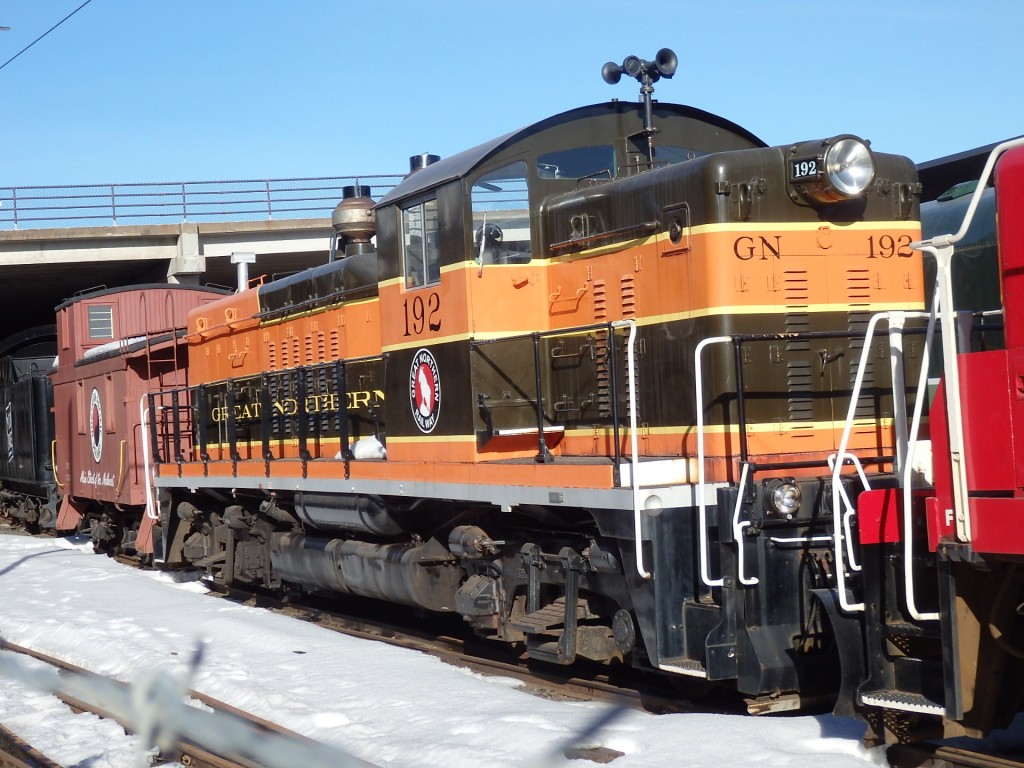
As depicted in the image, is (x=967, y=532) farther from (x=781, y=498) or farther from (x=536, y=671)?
(x=536, y=671)

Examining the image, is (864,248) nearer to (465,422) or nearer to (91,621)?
(465,422)

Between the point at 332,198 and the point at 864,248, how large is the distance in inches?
897

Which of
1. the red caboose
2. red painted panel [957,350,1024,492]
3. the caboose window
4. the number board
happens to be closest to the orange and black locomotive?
the number board

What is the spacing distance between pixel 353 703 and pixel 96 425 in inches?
409

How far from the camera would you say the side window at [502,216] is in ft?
24.2

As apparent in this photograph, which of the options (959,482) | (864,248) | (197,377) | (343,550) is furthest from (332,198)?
(959,482)

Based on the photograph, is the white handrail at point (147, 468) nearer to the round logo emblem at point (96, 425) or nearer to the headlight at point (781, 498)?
the round logo emblem at point (96, 425)

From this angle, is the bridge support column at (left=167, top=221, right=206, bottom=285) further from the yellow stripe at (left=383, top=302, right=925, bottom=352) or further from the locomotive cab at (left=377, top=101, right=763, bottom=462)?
the yellow stripe at (left=383, top=302, right=925, bottom=352)

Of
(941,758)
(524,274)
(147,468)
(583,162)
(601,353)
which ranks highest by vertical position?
(583,162)

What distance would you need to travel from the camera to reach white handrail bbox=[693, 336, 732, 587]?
227 inches

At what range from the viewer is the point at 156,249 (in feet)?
85.7

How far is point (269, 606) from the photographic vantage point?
37.8 feet

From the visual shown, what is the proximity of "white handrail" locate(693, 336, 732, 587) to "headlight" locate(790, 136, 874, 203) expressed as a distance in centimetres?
103

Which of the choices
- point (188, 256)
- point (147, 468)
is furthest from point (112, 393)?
point (188, 256)
